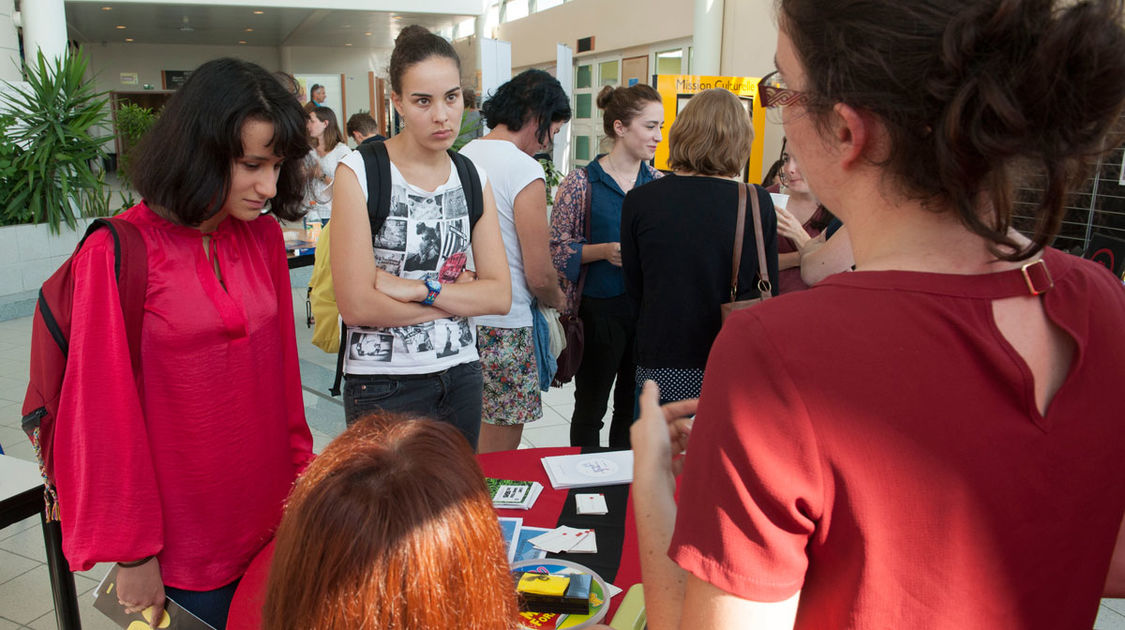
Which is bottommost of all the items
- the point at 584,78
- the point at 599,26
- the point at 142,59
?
the point at 584,78

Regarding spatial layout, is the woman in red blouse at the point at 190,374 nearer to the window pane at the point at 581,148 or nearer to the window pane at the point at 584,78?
the window pane at the point at 581,148

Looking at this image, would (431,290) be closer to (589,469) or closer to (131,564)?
(589,469)

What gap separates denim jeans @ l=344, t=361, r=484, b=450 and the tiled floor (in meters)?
1.30

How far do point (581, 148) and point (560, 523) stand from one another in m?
12.4

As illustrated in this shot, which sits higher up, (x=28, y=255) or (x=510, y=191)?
(x=510, y=191)

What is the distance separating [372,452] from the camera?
32.9 inches

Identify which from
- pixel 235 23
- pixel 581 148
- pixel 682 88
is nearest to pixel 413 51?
pixel 682 88

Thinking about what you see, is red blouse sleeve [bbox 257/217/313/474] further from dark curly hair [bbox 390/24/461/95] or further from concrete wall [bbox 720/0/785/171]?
concrete wall [bbox 720/0/785/171]

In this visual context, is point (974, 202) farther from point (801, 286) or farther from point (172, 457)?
point (801, 286)

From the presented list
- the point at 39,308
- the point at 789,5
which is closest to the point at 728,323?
the point at 789,5

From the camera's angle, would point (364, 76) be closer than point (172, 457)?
No

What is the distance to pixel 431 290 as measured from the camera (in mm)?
1949

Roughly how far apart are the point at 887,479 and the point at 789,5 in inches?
16.8

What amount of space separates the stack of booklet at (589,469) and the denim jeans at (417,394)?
0.27m
